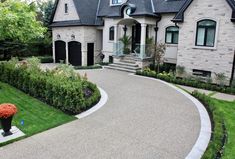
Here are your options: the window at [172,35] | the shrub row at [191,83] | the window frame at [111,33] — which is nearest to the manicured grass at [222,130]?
the shrub row at [191,83]

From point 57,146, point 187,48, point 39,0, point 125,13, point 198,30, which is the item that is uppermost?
point 39,0

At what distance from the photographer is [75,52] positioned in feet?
80.3

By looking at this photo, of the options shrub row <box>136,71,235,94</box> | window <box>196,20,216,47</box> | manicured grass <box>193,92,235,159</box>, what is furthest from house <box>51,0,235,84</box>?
manicured grass <box>193,92,235,159</box>

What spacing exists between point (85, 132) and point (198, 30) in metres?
11.1

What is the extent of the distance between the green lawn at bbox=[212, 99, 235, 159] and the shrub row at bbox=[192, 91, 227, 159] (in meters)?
0.13

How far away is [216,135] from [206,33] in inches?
378

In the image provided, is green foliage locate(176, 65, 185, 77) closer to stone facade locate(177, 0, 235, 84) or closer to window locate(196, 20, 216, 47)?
stone facade locate(177, 0, 235, 84)

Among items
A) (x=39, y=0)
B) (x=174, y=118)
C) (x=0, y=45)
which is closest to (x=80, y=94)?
(x=174, y=118)

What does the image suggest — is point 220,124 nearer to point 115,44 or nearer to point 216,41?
point 216,41

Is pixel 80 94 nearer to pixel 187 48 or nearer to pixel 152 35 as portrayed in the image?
pixel 187 48

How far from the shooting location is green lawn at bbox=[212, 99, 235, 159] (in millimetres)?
5949

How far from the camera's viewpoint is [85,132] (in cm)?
721

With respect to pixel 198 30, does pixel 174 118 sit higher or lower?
lower

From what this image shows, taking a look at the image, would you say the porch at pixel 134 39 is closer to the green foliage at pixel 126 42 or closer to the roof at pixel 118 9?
the green foliage at pixel 126 42
